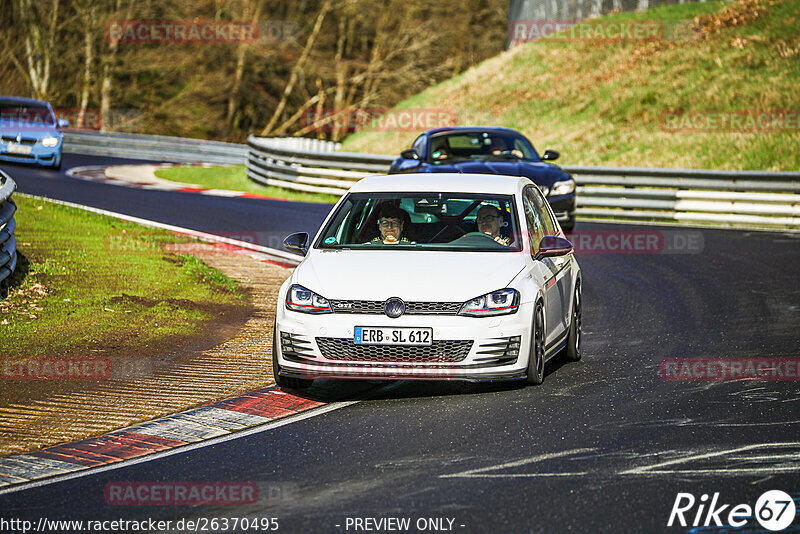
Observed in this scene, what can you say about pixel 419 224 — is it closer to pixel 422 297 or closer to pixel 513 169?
pixel 422 297

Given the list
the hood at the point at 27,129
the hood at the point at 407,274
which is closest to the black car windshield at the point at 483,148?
the hood at the point at 407,274

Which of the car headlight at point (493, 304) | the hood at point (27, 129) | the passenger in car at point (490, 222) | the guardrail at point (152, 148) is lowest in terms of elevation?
the guardrail at point (152, 148)

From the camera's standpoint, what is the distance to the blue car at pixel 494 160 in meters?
18.1

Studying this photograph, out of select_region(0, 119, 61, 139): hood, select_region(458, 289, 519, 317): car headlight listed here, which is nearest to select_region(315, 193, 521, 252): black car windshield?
select_region(458, 289, 519, 317): car headlight

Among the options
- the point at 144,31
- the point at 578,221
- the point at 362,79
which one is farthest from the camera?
the point at 362,79

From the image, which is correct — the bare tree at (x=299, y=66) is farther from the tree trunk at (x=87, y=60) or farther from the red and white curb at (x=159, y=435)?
the red and white curb at (x=159, y=435)

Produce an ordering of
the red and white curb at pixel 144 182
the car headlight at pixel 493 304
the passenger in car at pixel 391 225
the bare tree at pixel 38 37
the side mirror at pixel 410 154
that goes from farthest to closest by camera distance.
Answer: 1. the bare tree at pixel 38 37
2. the red and white curb at pixel 144 182
3. the side mirror at pixel 410 154
4. the passenger in car at pixel 391 225
5. the car headlight at pixel 493 304

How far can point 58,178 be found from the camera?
2812 centimetres

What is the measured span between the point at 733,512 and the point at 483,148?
13801 millimetres

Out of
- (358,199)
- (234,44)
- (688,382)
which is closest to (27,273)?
(358,199)

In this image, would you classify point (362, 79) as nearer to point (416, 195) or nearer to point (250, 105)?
point (250, 105)

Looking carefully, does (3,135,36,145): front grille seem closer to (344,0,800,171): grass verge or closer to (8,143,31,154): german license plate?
(8,143,31,154): german license plate

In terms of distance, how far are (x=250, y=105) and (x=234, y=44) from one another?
4721 millimetres

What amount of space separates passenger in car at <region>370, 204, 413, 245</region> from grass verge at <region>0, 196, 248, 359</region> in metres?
2.49
